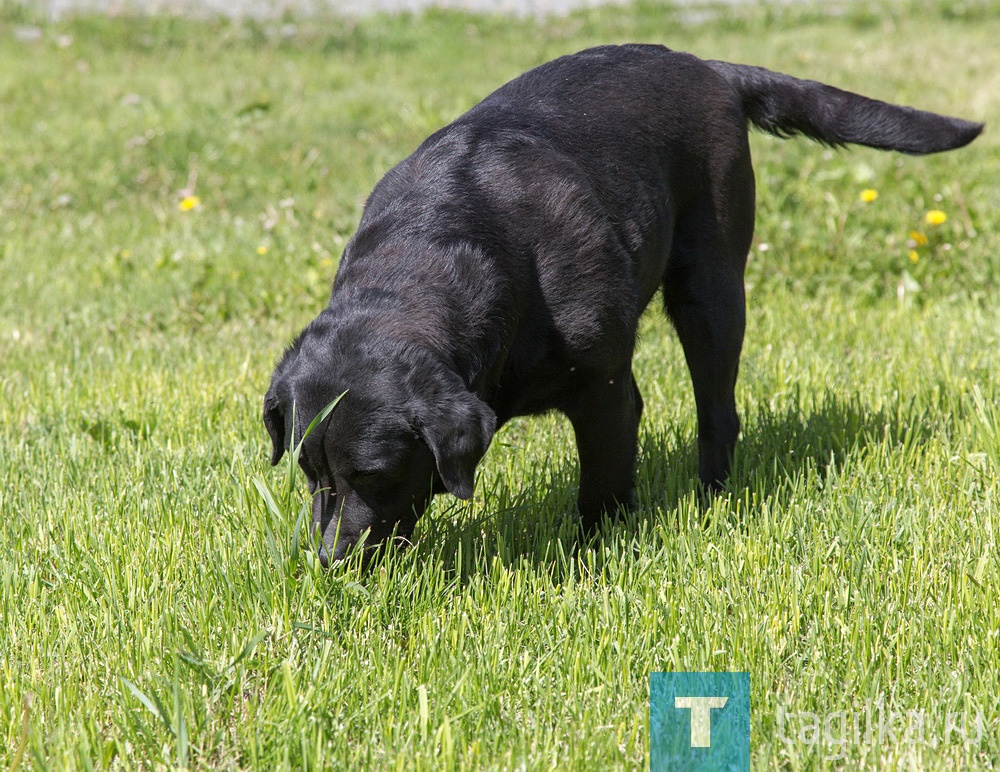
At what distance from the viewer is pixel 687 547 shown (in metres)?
2.89

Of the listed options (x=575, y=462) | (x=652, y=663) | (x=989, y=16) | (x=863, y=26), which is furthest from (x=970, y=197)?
(x=989, y=16)

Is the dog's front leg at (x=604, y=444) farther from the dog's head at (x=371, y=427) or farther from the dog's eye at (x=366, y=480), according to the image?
the dog's eye at (x=366, y=480)

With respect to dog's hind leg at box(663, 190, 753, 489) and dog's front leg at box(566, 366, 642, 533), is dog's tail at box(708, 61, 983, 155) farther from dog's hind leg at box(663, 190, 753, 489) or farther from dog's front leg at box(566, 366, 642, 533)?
dog's front leg at box(566, 366, 642, 533)

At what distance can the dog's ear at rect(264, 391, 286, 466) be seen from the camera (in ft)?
8.63

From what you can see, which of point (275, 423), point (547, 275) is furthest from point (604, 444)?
point (275, 423)

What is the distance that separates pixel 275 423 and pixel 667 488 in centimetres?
135

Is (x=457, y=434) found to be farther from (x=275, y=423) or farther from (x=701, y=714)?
(x=701, y=714)

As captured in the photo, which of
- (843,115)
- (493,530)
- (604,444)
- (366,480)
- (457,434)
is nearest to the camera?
(457,434)

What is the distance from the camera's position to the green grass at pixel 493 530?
7.11 feet

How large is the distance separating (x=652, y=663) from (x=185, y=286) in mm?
3862

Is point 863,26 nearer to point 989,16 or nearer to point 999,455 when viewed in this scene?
point 989,16

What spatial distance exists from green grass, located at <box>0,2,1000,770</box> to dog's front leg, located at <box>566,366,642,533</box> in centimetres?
13

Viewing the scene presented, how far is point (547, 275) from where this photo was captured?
2.78m

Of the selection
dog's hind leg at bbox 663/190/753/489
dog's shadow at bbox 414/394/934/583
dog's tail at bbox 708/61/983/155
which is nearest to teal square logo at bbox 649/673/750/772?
dog's shadow at bbox 414/394/934/583
